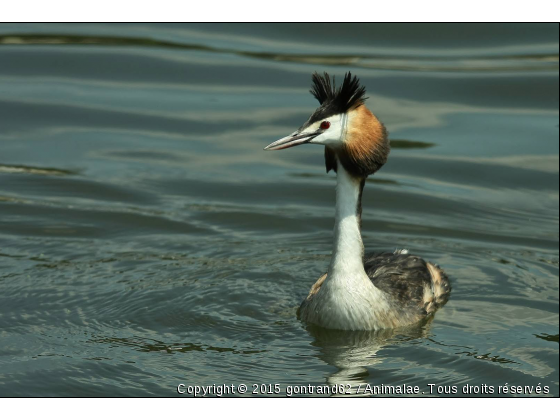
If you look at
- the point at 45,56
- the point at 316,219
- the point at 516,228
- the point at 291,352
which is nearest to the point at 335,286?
the point at 291,352

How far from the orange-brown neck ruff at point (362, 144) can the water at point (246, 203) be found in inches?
54.0

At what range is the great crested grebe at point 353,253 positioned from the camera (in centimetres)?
713

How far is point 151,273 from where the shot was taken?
8.80 metres

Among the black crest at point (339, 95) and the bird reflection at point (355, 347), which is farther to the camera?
the black crest at point (339, 95)

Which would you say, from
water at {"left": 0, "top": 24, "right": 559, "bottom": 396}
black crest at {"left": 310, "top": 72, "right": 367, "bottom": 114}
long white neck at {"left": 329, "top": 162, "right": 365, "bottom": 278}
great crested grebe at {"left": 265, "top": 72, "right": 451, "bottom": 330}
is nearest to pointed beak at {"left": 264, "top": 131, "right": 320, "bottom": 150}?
great crested grebe at {"left": 265, "top": 72, "right": 451, "bottom": 330}

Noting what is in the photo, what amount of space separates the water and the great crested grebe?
0.18m

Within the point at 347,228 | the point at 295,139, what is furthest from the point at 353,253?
the point at 295,139

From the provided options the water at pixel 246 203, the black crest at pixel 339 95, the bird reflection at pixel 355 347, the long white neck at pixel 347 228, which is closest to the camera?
the bird reflection at pixel 355 347

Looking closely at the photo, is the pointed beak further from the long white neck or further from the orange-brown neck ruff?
the long white neck

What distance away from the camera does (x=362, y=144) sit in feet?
23.6

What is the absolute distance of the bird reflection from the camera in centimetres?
692

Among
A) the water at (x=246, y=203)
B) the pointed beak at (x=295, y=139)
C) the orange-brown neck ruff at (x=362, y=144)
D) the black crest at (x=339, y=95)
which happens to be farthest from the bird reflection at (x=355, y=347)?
the black crest at (x=339, y=95)

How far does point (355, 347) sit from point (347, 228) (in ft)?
3.00

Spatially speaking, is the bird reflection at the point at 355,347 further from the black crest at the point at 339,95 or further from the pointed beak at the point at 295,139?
the black crest at the point at 339,95
